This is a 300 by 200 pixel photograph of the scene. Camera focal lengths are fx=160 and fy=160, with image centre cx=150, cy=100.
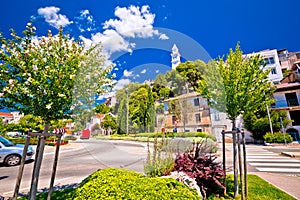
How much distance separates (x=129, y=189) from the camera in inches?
89.3

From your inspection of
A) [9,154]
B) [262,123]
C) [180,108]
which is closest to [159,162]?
[180,108]

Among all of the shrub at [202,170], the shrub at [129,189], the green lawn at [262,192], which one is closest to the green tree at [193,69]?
the shrub at [202,170]

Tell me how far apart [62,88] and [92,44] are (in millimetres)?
1154

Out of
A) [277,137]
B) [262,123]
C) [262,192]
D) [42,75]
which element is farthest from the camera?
[262,123]

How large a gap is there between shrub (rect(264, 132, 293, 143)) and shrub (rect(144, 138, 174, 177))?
18423mm

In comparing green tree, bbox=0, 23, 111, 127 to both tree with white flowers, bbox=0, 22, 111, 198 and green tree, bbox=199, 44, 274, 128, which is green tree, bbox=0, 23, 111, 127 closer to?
tree with white flowers, bbox=0, 22, 111, 198

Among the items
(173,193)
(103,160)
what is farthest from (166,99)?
(103,160)

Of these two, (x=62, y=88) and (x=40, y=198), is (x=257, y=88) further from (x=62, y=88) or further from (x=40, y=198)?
(x=40, y=198)

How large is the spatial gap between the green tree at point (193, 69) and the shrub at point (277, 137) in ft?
55.2

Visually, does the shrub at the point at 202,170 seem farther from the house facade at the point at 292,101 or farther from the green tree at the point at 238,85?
the house facade at the point at 292,101

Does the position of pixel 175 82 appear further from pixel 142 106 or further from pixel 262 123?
pixel 262 123

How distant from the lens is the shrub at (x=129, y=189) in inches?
86.4

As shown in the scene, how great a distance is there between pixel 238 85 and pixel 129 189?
3207mm

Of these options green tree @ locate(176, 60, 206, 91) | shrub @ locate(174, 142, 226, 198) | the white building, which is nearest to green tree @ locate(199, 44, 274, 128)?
green tree @ locate(176, 60, 206, 91)
